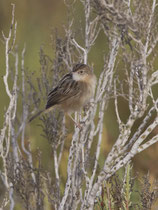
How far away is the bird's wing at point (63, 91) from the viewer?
454cm

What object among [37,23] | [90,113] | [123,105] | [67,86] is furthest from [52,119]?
[37,23]

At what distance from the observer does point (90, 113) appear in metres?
4.13

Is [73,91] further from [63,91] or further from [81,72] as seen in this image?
[81,72]

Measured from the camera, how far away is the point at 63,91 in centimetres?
457

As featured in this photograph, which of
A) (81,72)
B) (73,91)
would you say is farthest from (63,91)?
(81,72)

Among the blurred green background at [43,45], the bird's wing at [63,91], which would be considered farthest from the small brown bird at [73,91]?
the blurred green background at [43,45]

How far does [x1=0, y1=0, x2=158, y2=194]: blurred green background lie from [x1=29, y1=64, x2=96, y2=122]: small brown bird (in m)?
1.33

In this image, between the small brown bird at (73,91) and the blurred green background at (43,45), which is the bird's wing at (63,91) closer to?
the small brown bird at (73,91)

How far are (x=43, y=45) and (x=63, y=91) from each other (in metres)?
1.79

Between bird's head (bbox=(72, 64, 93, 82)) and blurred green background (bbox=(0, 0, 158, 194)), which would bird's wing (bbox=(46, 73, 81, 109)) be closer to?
bird's head (bbox=(72, 64, 93, 82))

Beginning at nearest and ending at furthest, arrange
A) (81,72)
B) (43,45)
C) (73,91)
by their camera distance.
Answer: (81,72) → (73,91) → (43,45)

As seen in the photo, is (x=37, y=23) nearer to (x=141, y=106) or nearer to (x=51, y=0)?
(x=51, y=0)

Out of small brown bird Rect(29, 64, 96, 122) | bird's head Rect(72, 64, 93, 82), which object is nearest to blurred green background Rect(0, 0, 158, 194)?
small brown bird Rect(29, 64, 96, 122)

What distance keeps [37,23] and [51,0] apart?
60 centimetres
